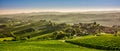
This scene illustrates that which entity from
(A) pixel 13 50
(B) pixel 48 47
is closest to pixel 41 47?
(B) pixel 48 47

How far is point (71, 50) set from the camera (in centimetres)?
7694

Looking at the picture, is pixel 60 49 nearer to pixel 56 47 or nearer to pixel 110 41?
pixel 56 47

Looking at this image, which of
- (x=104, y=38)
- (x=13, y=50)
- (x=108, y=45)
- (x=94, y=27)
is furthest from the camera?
(x=94, y=27)

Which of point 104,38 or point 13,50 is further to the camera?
point 104,38

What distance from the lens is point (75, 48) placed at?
266 feet

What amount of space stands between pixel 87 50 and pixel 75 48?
5.11 m

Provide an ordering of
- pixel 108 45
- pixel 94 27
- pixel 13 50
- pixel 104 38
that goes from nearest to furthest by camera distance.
→ pixel 13 50 → pixel 108 45 → pixel 104 38 → pixel 94 27

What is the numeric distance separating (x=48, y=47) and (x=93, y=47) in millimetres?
14817

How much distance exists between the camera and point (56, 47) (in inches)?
3265

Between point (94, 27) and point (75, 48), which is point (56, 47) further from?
point (94, 27)

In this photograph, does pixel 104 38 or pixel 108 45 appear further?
pixel 104 38

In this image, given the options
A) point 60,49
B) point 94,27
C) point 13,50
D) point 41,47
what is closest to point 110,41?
point 60,49

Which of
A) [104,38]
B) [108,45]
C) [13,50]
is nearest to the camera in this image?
[13,50]

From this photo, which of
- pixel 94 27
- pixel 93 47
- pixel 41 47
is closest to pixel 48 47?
pixel 41 47
